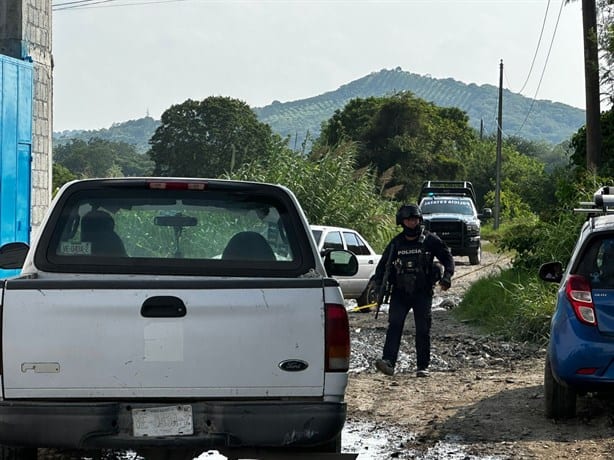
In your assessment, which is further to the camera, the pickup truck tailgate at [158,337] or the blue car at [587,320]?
the blue car at [587,320]

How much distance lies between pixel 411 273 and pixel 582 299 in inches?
143

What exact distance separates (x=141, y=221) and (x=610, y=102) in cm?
2082

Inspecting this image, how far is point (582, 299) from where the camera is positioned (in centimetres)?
885

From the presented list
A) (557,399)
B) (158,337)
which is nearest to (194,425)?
(158,337)

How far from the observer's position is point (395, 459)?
323 inches

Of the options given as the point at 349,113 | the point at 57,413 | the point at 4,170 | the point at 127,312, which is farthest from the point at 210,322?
the point at 349,113

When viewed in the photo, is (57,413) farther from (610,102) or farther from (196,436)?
(610,102)

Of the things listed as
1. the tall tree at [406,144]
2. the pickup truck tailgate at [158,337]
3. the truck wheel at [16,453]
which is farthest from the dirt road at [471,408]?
the tall tree at [406,144]

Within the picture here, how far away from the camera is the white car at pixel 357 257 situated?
787 inches

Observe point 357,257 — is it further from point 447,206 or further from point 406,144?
point 406,144

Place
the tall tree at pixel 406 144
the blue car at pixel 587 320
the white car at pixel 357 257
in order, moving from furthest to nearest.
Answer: the tall tree at pixel 406 144 → the white car at pixel 357 257 → the blue car at pixel 587 320

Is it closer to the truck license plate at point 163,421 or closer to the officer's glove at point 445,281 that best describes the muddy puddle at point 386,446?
the truck license plate at point 163,421

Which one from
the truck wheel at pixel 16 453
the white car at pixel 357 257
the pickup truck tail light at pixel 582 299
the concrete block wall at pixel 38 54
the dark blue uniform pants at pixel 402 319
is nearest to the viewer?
the truck wheel at pixel 16 453

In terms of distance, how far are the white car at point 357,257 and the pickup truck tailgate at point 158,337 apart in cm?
1345
